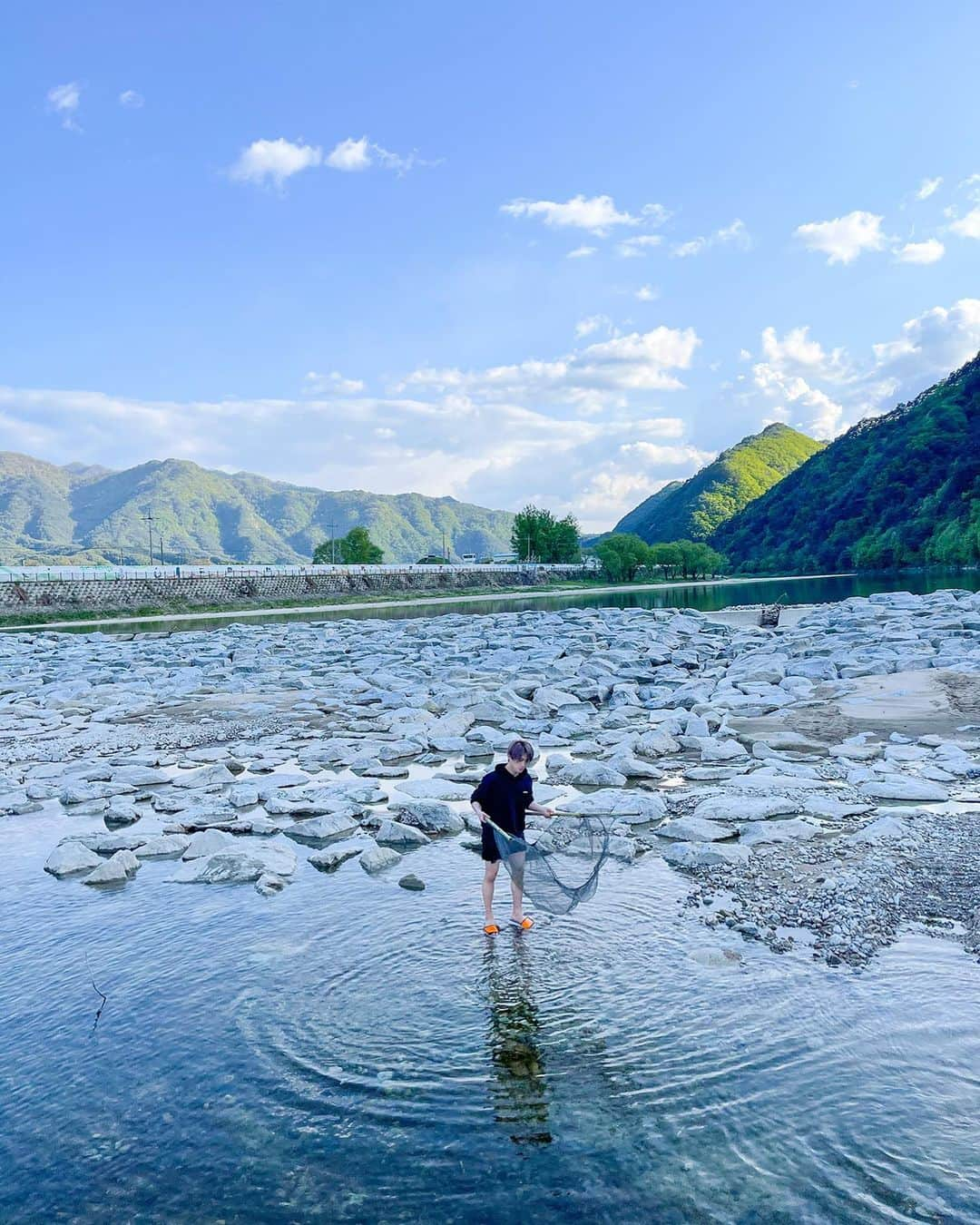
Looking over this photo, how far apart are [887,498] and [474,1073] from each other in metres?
159

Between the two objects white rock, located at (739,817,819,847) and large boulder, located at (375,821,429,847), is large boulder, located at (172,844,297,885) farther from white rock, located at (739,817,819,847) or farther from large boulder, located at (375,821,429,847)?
white rock, located at (739,817,819,847)

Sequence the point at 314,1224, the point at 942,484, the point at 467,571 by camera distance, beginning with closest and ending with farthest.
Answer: the point at 314,1224 → the point at 467,571 → the point at 942,484

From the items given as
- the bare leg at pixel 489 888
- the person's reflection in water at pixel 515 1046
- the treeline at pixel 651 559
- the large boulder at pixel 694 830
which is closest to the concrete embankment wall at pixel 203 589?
the treeline at pixel 651 559

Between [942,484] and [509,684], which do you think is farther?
[942,484]

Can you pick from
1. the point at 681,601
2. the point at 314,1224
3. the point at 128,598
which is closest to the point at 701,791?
the point at 314,1224

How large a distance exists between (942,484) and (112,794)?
14130cm

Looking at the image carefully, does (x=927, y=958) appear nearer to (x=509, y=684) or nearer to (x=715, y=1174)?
(x=715, y=1174)

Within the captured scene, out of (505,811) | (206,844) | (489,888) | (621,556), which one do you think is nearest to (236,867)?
(206,844)

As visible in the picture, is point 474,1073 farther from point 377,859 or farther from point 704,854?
point 704,854

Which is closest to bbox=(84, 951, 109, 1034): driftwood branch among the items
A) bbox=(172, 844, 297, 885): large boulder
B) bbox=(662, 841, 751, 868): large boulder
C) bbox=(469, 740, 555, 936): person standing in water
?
bbox=(172, 844, 297, 885): large boulder

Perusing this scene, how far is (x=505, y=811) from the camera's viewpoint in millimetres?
7223

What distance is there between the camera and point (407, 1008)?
A: 19.2 ft

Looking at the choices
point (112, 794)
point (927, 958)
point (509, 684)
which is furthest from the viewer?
point (509, 684)

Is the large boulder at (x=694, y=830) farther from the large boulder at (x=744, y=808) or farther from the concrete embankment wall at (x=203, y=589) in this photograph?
the concrete embankment wall at (x=203, y=589)
